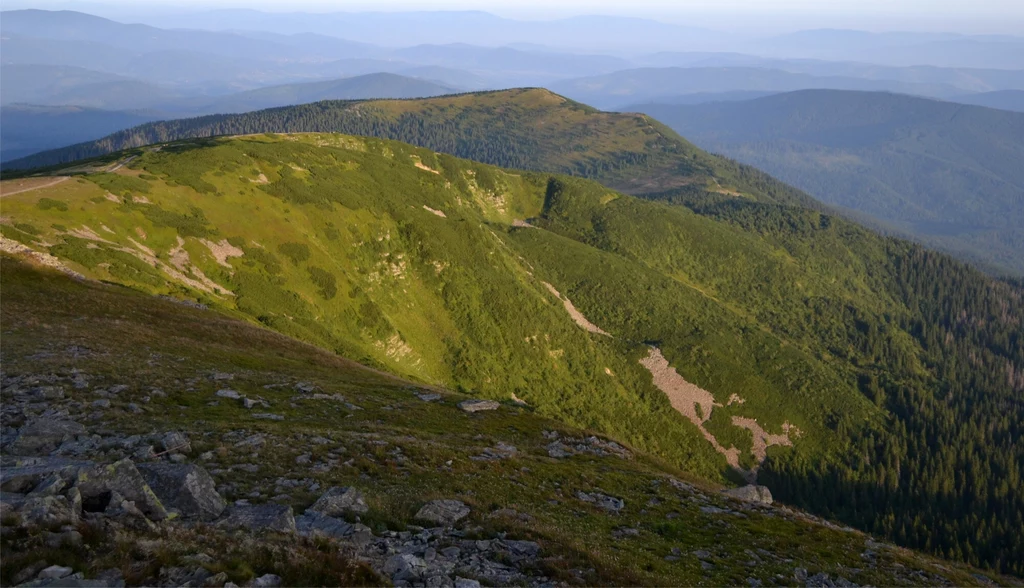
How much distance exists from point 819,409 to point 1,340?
532ft

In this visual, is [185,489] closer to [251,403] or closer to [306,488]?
[306,488]

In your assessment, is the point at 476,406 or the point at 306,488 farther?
the point at 476,406

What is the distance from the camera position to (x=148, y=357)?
133ft

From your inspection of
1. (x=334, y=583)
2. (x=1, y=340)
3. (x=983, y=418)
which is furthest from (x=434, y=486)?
(x=983, y=418)

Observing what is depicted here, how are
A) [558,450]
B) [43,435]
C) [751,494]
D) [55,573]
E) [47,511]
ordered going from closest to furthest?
[55,573] → [47,511] → [43,435] → [558,450] → [751,494]

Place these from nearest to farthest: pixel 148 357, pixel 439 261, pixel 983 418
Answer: pixel 148 357 < pixel 439 261 < pixel 983 418

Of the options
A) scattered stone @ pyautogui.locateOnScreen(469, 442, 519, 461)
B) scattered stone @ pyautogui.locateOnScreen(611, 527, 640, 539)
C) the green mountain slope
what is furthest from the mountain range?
scattered stone @ pyautogui.locateOnScreen(611, 527, 640, 539)

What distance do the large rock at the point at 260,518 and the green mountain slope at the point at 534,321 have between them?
56087 mm

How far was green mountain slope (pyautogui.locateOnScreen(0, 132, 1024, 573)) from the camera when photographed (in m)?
81.2

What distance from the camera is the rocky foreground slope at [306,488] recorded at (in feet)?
47.4

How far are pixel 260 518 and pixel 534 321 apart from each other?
108 meters

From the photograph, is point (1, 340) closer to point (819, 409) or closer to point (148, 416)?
point (148, 416)

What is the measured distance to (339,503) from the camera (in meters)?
21.2

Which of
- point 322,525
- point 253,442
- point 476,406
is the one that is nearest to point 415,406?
point 476,406
